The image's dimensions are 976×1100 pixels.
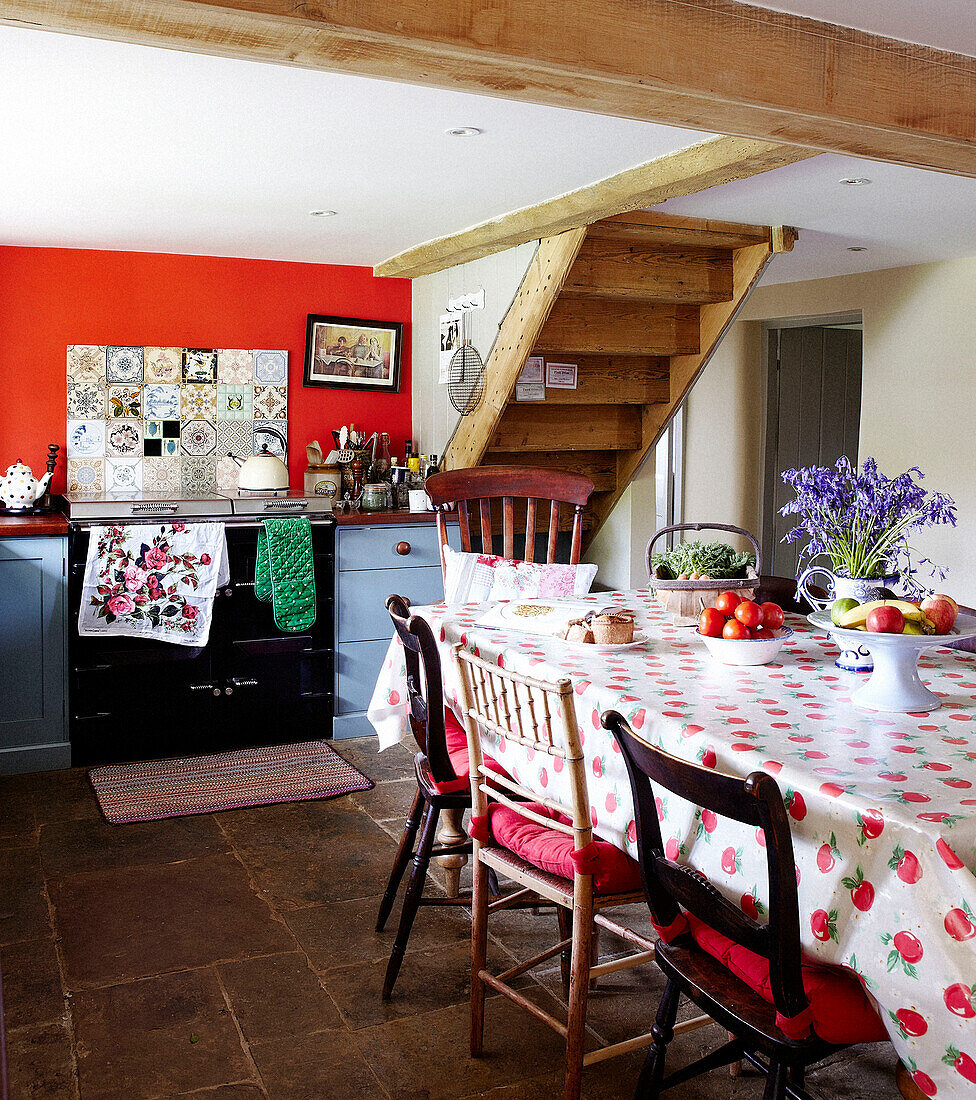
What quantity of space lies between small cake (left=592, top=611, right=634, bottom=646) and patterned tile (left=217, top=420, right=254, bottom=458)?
3049mm

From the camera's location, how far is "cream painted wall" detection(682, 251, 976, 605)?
5.43m

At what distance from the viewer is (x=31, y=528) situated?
4086mm

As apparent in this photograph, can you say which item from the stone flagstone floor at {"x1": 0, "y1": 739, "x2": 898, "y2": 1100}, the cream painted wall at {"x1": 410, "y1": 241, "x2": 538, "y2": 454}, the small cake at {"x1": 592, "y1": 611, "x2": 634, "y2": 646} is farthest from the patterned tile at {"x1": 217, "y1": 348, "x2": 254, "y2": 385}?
the small cake at {"x1": 592, "y1": 611, "x2": 634, "y2": 646}

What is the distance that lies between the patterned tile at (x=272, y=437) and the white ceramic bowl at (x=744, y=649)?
10.7 feet

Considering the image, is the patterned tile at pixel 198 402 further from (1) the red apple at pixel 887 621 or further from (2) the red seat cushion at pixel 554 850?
(1) the red apple at pixel 887 621

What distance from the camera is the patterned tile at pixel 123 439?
16.5ft

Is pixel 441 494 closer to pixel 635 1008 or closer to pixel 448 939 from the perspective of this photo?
pixel 448 939

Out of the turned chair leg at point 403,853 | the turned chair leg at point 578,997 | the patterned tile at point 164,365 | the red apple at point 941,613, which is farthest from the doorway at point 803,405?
the turned chair leg at point 578,997

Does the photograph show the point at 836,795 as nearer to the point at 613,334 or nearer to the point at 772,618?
the point at 772,618

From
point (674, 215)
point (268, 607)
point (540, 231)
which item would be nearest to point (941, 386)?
point (674, 215)

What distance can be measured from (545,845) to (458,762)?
19.9 inches

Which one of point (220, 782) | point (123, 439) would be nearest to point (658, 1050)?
point (220, 782)

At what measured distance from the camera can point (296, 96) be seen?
2.70m

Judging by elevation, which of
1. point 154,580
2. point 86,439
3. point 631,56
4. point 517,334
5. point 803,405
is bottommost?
point 154,580
